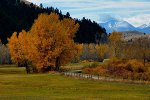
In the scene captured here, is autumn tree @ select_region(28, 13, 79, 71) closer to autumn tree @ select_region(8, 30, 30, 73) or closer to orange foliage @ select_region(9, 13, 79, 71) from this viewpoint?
orange foliage @ select_region(9, 13, 79, 71)

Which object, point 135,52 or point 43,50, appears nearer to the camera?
point 43,50

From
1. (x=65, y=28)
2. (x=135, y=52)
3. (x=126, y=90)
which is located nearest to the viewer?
(x=126, y=90)

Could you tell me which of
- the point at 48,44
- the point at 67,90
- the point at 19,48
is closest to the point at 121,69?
the point at 48,44

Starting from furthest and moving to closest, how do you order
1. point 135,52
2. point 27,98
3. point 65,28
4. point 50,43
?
point 135,52, point 65,28, point 50,43, point 27,98

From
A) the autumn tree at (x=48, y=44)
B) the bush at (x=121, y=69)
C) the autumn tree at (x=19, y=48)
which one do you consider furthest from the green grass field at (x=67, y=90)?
the autumn tree at (x=19, y=48)

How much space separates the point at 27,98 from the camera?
48688mm

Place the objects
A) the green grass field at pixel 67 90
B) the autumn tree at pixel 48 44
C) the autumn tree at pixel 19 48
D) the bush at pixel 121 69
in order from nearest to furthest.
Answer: the green grass field at pixel 67 90, the bush at pixel 121 69, the autumn tree at pixel 48 44, the autumn tree at pixel 19 48

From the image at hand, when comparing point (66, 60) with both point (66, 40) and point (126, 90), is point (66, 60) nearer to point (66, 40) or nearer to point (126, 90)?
point (66, 40)

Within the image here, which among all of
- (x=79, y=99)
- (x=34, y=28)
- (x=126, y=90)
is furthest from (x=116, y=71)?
(x=79, y=99)

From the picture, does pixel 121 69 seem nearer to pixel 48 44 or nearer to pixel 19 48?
pixel 48 44

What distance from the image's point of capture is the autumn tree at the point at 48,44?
109 m

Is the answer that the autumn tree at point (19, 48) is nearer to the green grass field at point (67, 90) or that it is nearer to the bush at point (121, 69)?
the bush at point (121, 69)

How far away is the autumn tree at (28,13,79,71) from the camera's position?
4281 inches

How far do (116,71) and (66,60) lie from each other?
22.4 metres
